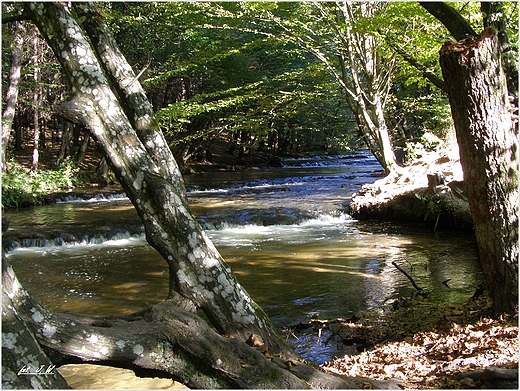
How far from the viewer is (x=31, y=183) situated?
19.6 m

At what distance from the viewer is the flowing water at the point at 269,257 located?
793cm

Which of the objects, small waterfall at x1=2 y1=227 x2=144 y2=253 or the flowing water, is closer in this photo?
the flowing water

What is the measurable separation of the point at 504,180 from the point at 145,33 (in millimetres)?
22515

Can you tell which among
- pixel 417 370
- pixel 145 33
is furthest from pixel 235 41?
pixel 417 370

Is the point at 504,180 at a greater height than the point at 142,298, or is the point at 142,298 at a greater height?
the point at 504,180

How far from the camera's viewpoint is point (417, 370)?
4227mm

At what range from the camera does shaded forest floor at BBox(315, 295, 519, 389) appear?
3766 mm

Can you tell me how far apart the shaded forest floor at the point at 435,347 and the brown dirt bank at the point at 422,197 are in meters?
A: 7.33

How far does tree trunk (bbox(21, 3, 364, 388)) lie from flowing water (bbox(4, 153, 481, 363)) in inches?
→ 87.0

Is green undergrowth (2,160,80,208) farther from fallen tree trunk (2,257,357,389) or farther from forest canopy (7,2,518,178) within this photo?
fallen tree trunk (2,257,357,389)

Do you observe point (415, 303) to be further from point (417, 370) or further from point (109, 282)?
point (109, 282)

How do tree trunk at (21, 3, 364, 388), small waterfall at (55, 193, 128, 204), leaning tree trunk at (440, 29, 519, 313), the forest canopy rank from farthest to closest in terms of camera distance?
small waterfall at (55, 193, 128, 204) < the forest canopy < leaning tree trunk at (440, 29, 519, 313) < tree trunk at (21, 3, 364, 388)

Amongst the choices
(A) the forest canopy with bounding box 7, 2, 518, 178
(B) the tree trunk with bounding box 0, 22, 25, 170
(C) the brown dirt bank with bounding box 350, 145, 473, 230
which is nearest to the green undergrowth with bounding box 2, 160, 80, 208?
(B) the tree trunk with bounding box 0, 22, 25, 170

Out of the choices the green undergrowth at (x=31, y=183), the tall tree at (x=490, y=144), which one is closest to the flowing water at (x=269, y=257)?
the green undergrowth at (x=31, y=183)
